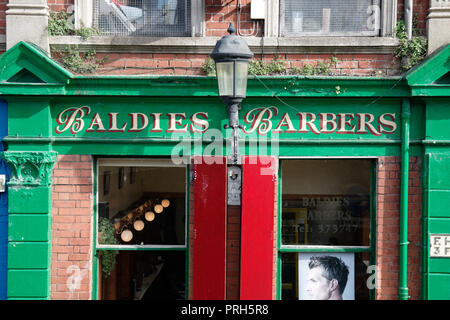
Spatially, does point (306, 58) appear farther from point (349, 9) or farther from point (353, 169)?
point (353, 169)

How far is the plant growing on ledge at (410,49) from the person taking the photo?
6137 millimetres

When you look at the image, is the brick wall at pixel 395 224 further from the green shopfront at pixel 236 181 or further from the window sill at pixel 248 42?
the window sill at pixel 248 42

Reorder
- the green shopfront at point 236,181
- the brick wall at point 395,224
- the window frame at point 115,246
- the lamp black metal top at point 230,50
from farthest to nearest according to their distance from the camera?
1. the window frame at point 115,246
2. the brick wall at point 395,224
3. the green shopfront at point 236,181
4. the lamp black metal top at point 230,50

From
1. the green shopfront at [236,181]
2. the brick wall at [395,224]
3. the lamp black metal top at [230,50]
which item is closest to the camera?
the lamp black metal top at [230,50]

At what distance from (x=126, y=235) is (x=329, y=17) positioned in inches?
134

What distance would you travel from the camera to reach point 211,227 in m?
6.12

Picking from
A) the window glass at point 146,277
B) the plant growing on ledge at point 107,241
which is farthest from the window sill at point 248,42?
the window glass at point 146,277

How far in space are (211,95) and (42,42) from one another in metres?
1.97

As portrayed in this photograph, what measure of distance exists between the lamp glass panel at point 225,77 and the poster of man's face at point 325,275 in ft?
6.87

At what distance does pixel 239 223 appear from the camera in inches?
245

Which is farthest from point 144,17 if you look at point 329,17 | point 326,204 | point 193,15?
point 326,204

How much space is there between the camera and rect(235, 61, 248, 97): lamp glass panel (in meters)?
5.53

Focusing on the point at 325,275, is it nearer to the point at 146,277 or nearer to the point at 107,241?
the point at 146,277
